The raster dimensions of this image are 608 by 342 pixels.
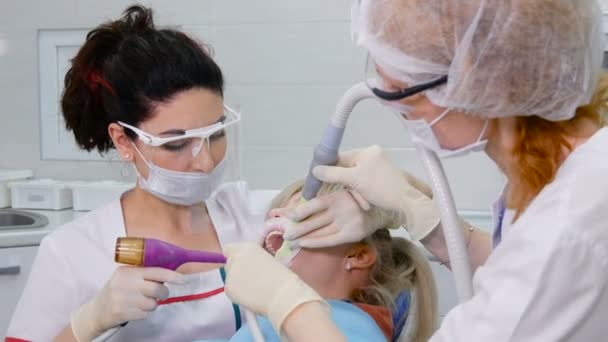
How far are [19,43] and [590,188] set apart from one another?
2599 millimetres

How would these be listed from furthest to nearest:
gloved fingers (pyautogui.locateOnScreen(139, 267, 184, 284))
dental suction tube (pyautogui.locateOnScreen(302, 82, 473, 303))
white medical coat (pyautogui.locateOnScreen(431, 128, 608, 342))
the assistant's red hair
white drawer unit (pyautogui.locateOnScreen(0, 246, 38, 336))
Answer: white drawer unit (pyautogui.locateOnScreen(0, 246, 38, 336))
gloved fingers (pyautogui.locateOnScreen(139, 267, 184, 284))
dental suction tube (pyautogui.locateOnScreen(302, 82, 473, 303))
the assistant's red hair
white medical coat (pyautogui.locateOnScreen(431, 128, 608, 342))

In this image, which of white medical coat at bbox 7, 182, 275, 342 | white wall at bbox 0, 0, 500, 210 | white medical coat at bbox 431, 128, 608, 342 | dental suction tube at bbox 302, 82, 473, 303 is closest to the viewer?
white medical coat at bbox 431, 128, 608, 342

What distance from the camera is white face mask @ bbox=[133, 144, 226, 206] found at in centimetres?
164

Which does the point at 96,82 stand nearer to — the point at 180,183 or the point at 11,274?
the point at 180,183

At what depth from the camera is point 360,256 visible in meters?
1.62

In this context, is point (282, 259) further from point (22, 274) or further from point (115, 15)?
point (115, 15)

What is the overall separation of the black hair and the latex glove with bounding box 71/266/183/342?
36 cm

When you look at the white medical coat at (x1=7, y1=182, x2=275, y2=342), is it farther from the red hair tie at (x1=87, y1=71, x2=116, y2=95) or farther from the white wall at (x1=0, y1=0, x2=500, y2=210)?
the white wall at (x1=0, y1=0, x2=500, y2=210)

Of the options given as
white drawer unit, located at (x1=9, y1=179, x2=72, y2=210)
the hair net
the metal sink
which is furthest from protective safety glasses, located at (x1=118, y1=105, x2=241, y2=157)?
white drawer unit, located at (x1=9, y1=179, x2=72, y2=210)

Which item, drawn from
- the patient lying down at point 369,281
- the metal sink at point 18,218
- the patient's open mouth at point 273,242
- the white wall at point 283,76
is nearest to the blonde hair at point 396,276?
the patient lying down at point 369,281

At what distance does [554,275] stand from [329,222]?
0.63 m

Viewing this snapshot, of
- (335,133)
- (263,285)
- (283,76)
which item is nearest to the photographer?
(263,285)

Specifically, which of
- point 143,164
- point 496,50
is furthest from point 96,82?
point 496,50

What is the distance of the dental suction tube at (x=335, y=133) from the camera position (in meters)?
1.30
